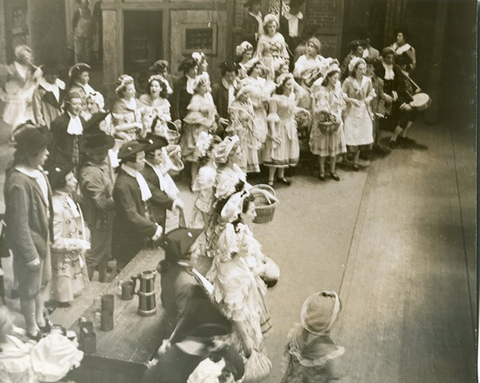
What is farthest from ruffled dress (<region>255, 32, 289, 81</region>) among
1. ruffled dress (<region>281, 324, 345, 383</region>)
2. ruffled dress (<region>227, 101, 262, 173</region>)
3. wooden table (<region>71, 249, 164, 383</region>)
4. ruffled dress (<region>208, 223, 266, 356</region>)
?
ruffled dress (<region>281, 324, 345, 383</region>)

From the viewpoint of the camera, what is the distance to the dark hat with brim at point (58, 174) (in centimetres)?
472

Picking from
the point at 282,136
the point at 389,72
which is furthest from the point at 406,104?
the point at 282,136

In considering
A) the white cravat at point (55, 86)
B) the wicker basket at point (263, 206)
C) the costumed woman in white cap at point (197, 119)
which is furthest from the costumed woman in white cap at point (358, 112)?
the white cravat at point (55, 86)

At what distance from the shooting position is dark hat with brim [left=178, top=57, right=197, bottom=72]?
4.67m

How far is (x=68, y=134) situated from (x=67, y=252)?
2.40 ft

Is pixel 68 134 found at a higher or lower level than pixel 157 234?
higher

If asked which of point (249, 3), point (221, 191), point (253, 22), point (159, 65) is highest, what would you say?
point (249, 3)

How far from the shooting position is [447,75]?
14.9 ft

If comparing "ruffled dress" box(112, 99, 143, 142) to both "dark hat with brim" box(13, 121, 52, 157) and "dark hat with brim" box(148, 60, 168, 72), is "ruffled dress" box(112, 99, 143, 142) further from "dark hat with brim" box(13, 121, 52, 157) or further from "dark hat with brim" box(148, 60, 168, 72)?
"dark hat with brim" box(13, 121, 52, 157)

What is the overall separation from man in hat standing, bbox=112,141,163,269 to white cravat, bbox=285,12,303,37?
113 centimetres

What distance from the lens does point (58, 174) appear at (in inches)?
186

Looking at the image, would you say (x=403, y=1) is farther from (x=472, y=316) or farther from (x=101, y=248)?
(x=101, y=248)

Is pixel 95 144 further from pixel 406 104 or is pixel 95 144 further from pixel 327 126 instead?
pixel 406 104

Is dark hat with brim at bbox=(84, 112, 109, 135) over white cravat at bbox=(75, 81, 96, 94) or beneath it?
beneath
